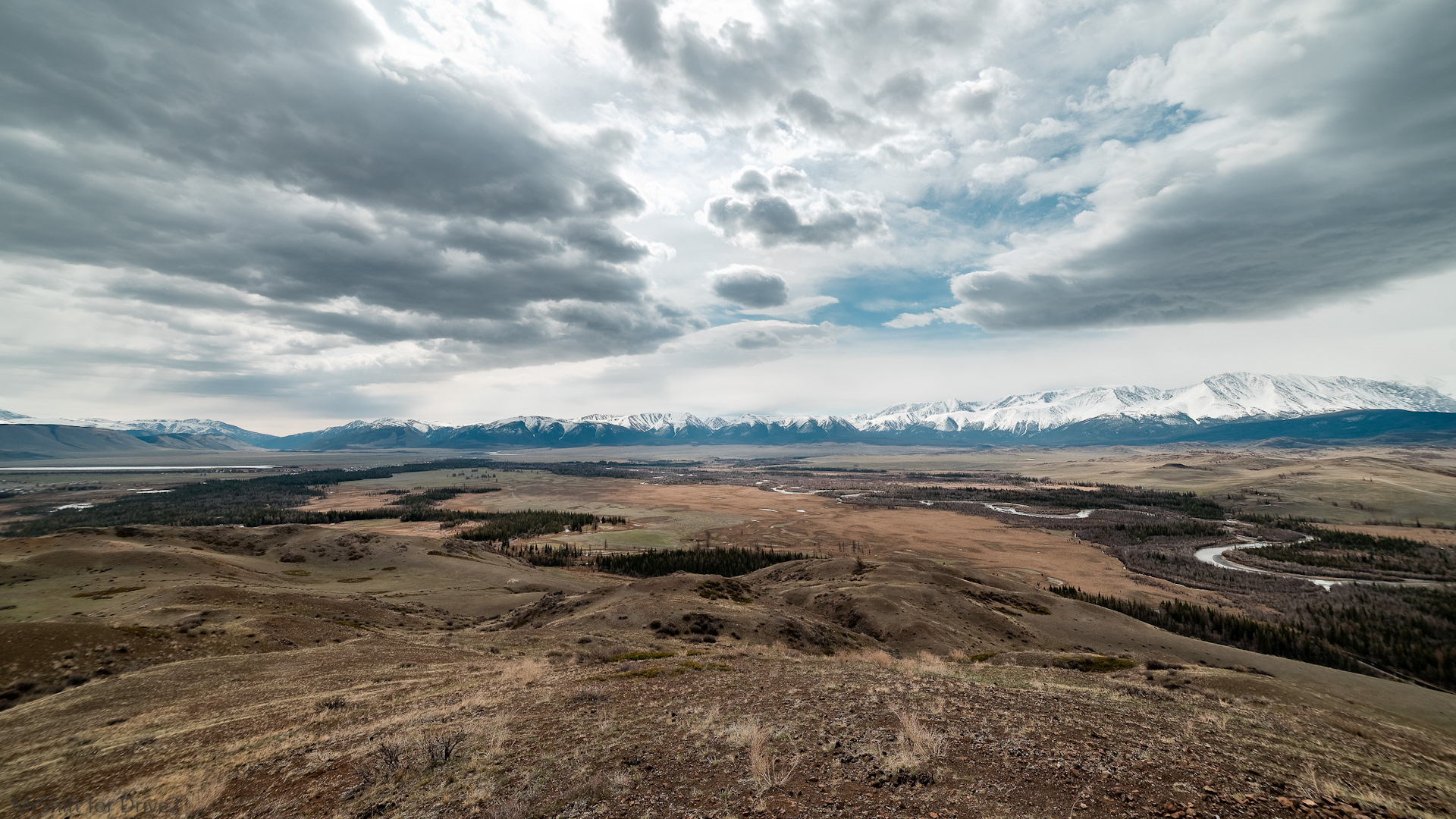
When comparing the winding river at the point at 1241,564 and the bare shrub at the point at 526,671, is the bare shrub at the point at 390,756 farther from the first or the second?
the winding river at the point at 1241,564

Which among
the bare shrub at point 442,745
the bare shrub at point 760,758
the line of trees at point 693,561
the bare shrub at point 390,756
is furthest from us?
the line of trees at point 693,561

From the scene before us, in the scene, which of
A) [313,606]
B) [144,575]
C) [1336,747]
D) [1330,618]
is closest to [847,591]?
[1336,747]

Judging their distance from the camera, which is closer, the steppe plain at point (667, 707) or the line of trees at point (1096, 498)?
the steppe plain at point (667, 707)

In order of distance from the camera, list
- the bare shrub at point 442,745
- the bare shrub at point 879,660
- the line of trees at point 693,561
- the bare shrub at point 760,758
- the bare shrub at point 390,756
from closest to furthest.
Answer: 1. the bare shrub at point 760,758
2. the bare shrub at point 390,756
3. the bare shrub at point 442,745
4. the bare shrub at point 879,660
5. the line of trees at point 693,561

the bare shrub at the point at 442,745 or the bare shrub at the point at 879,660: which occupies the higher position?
the bare shrub at the point at 442,745

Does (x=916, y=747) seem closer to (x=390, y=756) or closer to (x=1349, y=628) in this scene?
(x=390, y=756)

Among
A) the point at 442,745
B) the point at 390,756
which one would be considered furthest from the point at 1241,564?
the point at 390,756

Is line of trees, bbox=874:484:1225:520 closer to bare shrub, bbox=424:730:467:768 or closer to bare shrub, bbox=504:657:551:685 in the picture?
bare shrub, bbox=504:657:551:685

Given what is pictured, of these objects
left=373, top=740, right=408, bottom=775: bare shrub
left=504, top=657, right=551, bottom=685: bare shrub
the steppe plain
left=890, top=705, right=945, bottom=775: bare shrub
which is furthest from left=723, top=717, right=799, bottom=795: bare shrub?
left=504, top=657, right=551, bottom=685: bare shrub

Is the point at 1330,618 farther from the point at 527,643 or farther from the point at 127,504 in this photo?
the point at 127,504

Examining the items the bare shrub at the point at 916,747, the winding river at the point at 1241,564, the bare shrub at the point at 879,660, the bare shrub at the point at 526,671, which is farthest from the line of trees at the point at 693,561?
the winding river at the point at 1241,564
